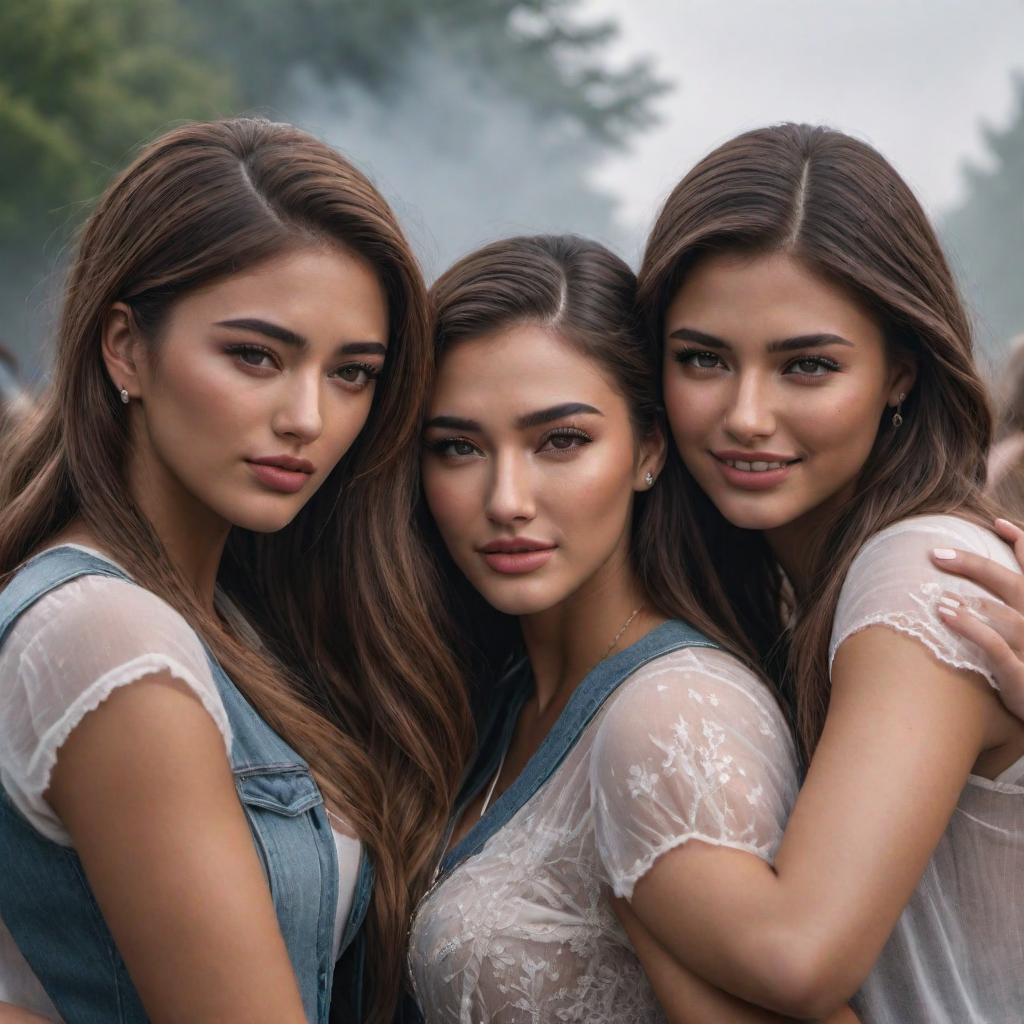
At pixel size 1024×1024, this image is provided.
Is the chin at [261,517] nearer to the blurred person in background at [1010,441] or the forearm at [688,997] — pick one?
the forearm at [688,997]

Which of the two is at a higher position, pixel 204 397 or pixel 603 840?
pixel 204 397

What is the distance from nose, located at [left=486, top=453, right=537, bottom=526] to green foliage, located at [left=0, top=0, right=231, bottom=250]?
68.7ft

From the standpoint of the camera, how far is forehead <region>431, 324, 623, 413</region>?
3246mm

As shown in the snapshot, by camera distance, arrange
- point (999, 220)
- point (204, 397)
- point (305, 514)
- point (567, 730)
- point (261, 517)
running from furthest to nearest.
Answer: point (999, 220) < point (305, 514) < point (567, 730) < point (261, 517) < point (204, 397)

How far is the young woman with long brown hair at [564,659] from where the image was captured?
2.81 m

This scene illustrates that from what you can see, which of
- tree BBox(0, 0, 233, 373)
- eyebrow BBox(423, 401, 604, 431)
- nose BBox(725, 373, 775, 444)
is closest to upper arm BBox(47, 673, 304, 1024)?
eyebrow BBox(423, 401, 604, 431)

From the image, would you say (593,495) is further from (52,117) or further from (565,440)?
(52,117)

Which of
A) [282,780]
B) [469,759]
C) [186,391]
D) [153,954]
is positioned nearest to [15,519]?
[186,391]

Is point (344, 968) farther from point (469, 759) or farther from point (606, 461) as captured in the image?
point (606, 461)

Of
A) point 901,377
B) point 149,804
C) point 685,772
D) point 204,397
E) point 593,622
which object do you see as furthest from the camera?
point 593,622

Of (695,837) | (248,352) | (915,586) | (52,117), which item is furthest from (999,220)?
(695,837)

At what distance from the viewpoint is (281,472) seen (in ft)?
9.61

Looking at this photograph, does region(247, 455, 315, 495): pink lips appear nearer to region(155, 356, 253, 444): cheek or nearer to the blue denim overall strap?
region(155, 356, 253, 444): cheek

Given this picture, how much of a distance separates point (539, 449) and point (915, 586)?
91 centimetres
